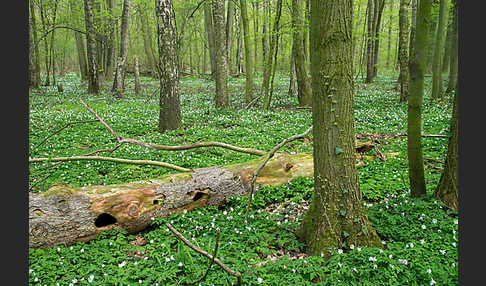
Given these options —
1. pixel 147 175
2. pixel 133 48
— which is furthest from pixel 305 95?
pixel 133 48

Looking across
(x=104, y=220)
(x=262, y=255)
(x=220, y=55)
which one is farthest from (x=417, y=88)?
(x=220, y=55)

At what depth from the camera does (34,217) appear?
380 centimetres

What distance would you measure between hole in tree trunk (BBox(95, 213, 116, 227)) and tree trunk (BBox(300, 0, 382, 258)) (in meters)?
2.95

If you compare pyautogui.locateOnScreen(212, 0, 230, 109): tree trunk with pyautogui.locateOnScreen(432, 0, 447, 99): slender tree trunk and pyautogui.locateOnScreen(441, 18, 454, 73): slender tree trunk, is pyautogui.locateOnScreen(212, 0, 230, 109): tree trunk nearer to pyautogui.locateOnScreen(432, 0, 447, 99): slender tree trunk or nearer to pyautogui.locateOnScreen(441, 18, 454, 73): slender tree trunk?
pyautogui.locateOnScreen(432, 0, 447, 99): slender tree trunk

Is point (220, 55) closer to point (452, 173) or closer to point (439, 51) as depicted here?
point (439, 51)

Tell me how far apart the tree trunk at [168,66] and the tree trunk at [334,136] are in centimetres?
739

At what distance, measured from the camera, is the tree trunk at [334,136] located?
3.26 metres

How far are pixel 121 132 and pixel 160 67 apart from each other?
8.87 feet

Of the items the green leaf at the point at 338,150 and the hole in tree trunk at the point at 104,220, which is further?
the hole in tree trunk at the point at 104,220

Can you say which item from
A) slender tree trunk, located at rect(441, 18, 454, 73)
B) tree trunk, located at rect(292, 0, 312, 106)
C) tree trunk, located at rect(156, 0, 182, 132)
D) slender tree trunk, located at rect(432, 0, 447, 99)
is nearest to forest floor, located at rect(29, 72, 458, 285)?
tree trunk, located at rect(156, 0, 182, 132)

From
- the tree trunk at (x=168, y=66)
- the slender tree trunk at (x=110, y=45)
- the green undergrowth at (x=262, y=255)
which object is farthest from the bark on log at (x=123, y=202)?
the slender tree trunk at (x=110, y=45)

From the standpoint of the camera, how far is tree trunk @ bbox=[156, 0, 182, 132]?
9.46 m

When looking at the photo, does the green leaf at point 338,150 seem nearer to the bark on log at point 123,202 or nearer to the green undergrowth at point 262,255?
the green undergrowth at point 262,255

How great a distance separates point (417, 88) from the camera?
3977mm
